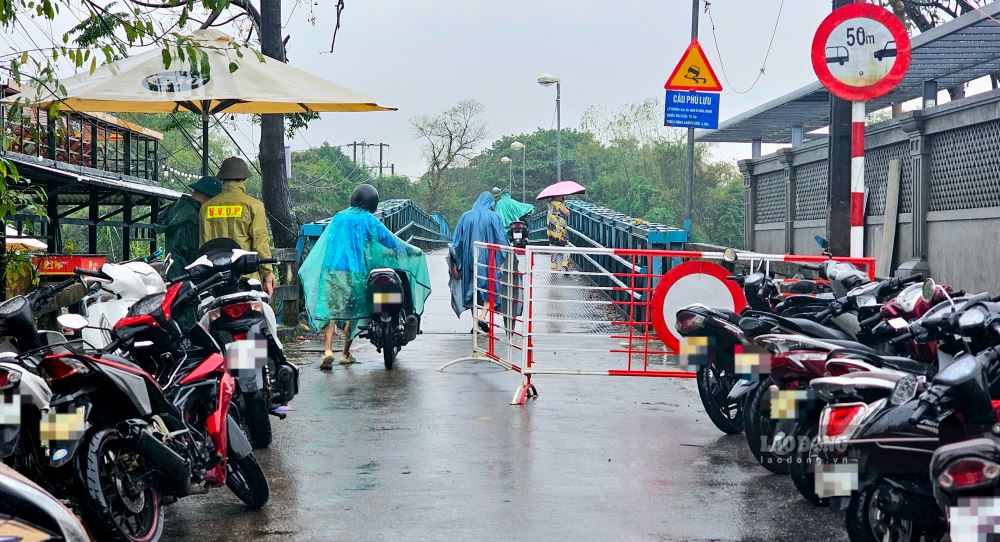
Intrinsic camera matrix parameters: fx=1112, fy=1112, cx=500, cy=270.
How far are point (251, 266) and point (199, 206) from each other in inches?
119

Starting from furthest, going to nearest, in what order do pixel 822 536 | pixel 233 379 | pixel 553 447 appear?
pixel 553 447
pixel 233 379
pixel 822 536

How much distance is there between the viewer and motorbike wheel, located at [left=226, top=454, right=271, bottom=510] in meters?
4.95

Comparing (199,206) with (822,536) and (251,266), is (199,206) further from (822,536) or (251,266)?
(822,536)

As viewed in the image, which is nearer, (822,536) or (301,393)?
(822,536)

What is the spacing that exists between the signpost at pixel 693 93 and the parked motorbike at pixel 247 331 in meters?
8.23

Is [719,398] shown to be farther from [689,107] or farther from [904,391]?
[689,107]

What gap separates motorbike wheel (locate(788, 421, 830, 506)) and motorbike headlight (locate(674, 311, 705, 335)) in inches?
45.8

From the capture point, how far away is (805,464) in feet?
16.2

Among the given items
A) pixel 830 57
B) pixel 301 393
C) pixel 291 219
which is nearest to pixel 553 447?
pixel 301 393

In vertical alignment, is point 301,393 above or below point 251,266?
below

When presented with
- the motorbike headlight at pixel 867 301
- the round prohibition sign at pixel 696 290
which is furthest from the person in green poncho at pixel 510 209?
the motorbike headlight at pixel 867 301

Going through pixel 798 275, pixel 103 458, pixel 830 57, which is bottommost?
pixel 103 458

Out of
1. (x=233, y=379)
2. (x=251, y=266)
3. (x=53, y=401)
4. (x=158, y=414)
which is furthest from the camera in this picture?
(x=251, y=266)

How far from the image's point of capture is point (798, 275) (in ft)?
23.2
